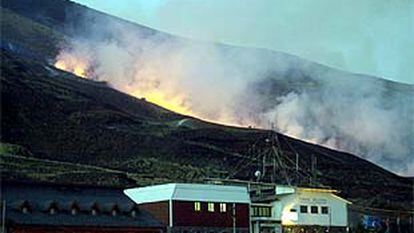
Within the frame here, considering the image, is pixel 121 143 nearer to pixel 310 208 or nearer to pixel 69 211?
pixel 310 208

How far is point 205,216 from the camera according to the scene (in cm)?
2775

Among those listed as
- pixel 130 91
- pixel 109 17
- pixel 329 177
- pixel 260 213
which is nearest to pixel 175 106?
pixel 130 91

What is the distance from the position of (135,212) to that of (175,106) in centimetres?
3253

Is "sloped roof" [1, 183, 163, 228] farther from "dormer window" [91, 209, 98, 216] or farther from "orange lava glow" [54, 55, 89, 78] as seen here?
"orange lava glow" [54, 55, 89, 78]

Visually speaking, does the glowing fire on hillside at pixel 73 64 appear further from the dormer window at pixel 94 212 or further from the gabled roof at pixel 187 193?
the dormer window at pixel 94 212

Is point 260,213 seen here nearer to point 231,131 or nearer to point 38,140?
point 38,140

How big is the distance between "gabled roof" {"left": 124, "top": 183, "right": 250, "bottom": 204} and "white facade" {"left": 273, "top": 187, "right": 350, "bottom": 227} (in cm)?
356

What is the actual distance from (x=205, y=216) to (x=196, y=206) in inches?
19.3

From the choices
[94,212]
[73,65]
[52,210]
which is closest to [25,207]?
[52,210]

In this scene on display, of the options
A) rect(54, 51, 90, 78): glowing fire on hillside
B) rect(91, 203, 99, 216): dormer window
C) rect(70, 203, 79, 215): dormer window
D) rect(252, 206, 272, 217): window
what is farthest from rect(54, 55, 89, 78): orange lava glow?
rect(70, 203, 79, 215): dormer window

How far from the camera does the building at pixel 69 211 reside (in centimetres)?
2233

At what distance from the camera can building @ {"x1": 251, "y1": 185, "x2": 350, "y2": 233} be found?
3192 cm

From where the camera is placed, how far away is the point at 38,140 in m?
46.1

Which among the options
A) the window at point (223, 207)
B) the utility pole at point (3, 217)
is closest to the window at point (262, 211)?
the window at point (223, 207)
